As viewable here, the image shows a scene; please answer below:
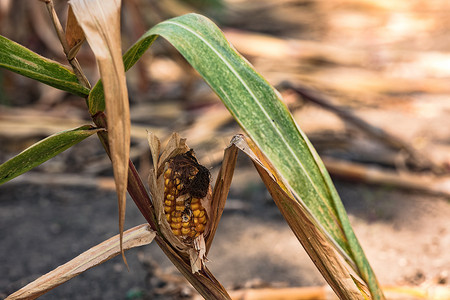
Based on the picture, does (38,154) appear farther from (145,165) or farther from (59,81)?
(145,165)

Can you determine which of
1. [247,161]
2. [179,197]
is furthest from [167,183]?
[247,161]

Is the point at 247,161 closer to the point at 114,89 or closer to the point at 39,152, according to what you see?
the point at 39,152

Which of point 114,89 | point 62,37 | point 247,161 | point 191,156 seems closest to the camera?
point 114,89

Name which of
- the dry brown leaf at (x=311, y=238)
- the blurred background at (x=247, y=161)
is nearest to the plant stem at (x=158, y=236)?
the dry brown leaf at (x=311, y=238)

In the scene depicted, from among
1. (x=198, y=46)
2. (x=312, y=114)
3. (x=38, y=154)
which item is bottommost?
(x=312, y=114)

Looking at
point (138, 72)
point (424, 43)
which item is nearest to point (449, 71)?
point (424, 43)

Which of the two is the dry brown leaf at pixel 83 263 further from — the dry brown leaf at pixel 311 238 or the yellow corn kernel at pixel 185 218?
the dry brown leaf at pixel 311 238
